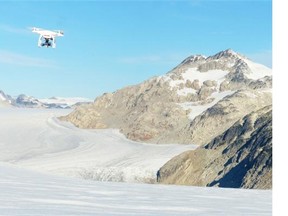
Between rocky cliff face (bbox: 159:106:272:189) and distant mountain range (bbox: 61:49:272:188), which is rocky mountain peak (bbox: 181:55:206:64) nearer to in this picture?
distant mountain range (bbox: 61:49:272:188)

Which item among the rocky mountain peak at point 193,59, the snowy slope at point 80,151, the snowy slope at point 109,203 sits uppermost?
the rocky mountain peak at point 193,59

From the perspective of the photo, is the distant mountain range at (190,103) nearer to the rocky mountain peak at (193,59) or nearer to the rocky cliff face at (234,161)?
the rocky mountain peak at (193,59)

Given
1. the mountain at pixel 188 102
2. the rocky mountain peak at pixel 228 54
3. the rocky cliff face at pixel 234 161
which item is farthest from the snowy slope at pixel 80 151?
the rocky mountain peak at pixel 228 54

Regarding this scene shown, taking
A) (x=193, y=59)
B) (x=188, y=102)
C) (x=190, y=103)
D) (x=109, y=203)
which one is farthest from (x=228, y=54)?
(x=109, y=203)

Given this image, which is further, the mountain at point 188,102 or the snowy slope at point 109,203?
the mountain at point 188,102

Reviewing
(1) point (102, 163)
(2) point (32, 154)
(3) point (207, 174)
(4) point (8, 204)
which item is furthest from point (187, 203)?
(2) point (32, 154)

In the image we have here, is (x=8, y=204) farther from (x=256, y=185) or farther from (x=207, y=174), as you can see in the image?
(x=207, y=174)

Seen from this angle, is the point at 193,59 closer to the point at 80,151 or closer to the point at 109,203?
the point at 80,151
